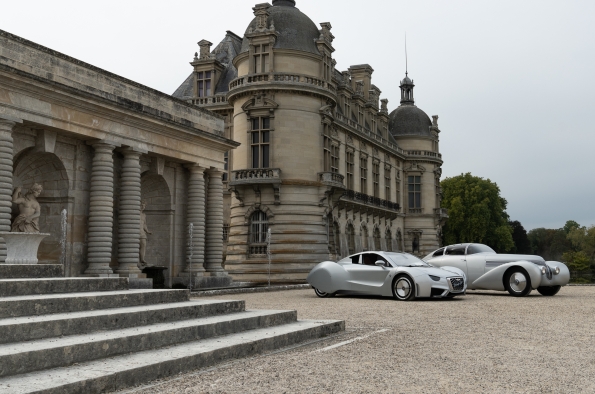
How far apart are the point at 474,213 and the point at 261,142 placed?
4030 centimetres

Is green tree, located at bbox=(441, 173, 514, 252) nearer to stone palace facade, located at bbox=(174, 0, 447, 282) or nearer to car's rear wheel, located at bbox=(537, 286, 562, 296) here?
stone palace facade, located at bbox=(174, 0, 447, 282)

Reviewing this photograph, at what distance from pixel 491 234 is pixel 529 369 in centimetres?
6570

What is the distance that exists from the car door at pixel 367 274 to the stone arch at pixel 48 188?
8.59 meters

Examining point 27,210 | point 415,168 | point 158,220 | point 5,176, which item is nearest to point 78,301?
point 5,176

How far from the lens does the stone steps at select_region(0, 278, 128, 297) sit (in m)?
7.97

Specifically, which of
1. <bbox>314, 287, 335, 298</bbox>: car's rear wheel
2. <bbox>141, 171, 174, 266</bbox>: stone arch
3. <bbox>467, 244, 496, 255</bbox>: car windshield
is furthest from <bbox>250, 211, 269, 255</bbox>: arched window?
<bbox>467, 244, 496, 255</bbox>: car windshield

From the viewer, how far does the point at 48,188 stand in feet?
63.1

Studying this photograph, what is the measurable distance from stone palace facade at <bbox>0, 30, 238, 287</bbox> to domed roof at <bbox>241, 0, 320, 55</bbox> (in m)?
12.1

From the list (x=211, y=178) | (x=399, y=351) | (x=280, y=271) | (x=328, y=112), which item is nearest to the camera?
(x=399, y=351)

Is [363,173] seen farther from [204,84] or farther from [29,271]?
[29,271]

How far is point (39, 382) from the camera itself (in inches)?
214

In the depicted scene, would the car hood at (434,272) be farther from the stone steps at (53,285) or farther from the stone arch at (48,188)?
the stone arch at (48,188)

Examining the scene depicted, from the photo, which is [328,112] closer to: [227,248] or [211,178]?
[227,248]

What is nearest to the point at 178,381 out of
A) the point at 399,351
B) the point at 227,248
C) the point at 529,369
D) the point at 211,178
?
the point at 399,351
